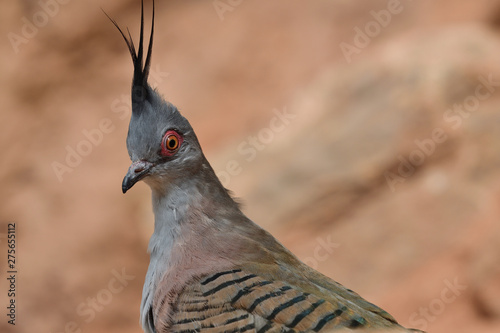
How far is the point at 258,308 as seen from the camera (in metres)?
3.03

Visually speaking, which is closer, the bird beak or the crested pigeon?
the crested pigeon

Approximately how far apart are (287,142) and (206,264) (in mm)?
5452

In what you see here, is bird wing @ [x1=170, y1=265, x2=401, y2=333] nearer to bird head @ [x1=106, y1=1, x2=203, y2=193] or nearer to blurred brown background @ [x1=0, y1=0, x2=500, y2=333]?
bird head @ [x1=106, y1=1, x2=203, y2=193]

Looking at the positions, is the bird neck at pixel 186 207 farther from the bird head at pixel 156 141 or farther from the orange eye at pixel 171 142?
the orange eye at pixel 171 142

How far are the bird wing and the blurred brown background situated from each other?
4921 mm

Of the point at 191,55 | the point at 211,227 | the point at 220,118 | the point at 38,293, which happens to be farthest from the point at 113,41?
the point at 211,227

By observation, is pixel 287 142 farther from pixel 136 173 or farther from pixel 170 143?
pixel 136 173

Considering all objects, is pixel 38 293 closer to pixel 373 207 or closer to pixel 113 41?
pixel 113 41

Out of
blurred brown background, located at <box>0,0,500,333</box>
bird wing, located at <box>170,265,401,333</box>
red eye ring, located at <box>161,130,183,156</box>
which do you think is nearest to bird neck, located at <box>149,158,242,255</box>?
red eye ring, located at <box>161,130,183,156</box>

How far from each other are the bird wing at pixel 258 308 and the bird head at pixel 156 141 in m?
0.73

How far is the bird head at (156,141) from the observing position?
343 centimetres

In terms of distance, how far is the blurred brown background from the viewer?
25.9 feet

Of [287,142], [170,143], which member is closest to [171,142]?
[170,143]

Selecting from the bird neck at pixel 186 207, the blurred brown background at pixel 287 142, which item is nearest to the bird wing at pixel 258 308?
the bird neck at pixel 186 207
